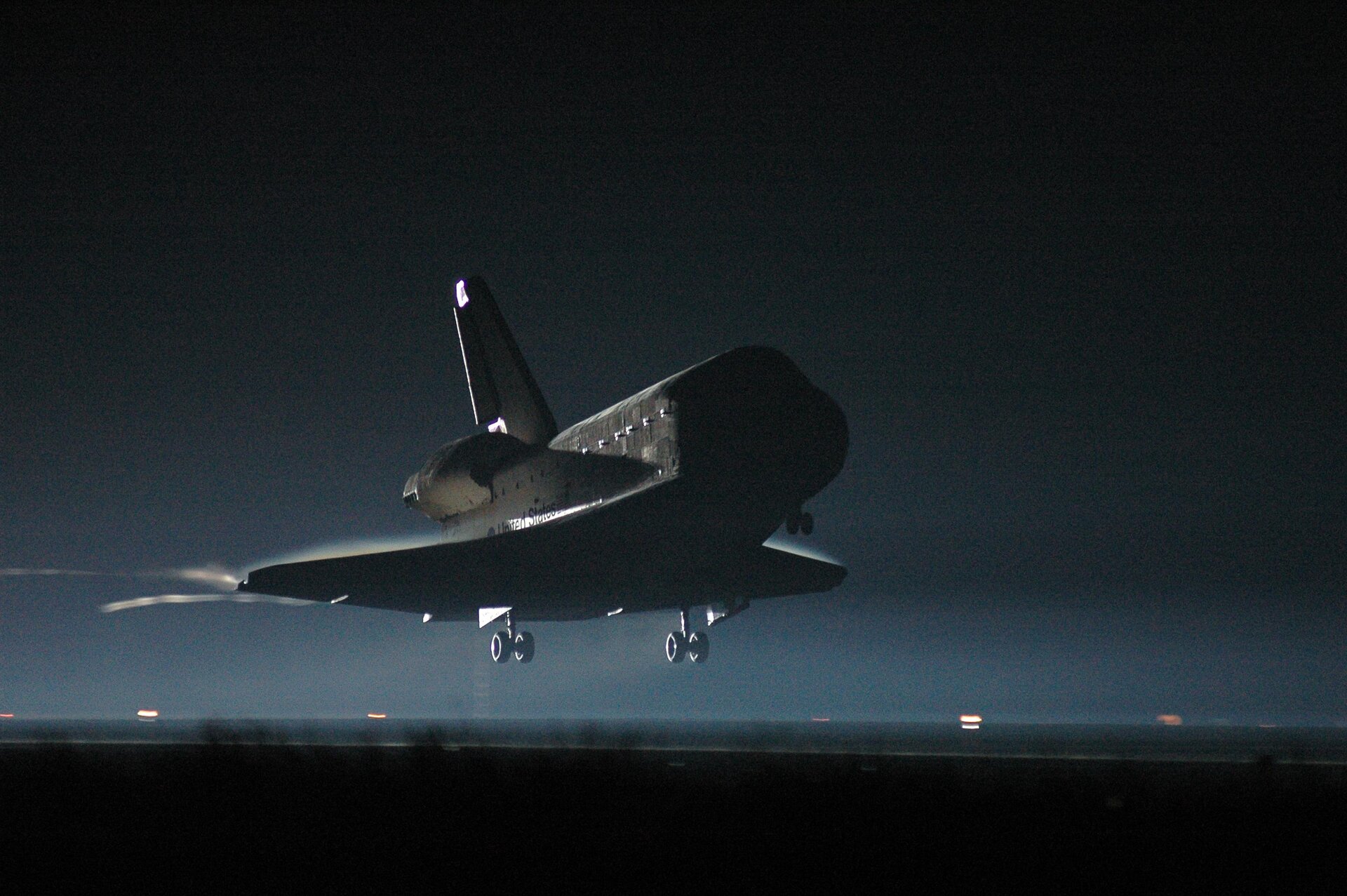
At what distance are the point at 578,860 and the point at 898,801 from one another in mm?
5971

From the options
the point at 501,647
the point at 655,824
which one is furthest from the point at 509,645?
the point at 655,824

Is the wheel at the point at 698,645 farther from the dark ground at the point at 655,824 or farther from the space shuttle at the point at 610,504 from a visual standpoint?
the dark ground at the point at 655,824

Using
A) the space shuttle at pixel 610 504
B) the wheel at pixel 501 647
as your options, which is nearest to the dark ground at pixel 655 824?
the space shuttle at pixel 610 504

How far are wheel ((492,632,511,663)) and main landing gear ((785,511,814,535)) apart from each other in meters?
16.9

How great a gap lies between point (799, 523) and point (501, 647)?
58.7 feet

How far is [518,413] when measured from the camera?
190ft

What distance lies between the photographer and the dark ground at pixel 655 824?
12.6m

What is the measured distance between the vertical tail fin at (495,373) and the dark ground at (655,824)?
3317cm

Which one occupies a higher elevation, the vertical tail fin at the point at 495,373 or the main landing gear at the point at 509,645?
the vertical tail fin at the point at 495,373

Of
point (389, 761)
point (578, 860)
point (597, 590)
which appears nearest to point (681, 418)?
point (597, 590)

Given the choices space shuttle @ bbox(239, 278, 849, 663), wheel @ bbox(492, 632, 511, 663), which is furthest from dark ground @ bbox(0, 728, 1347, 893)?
wheel @ bbox(492, 632, 511, 663)

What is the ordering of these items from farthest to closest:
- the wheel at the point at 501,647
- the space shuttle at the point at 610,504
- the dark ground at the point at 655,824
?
the wheel at the point at 501,647 < the space shuttle at the point at 610,504 < the dark ground at the point at 655,824

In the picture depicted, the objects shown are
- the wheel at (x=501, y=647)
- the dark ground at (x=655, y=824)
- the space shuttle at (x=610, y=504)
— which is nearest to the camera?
the dark ground at (x=655, y=824)

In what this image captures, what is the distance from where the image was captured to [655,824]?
613 inches
